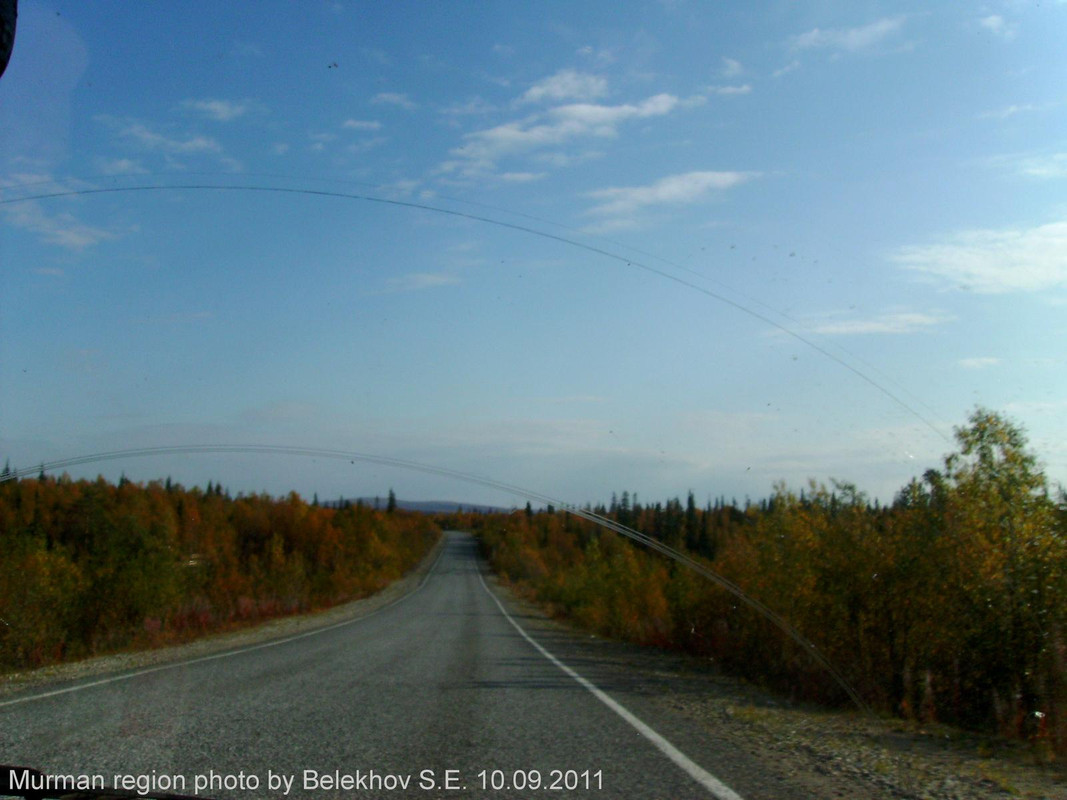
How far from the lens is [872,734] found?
886 centimetres

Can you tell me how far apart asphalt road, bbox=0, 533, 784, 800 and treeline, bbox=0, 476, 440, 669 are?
314cm

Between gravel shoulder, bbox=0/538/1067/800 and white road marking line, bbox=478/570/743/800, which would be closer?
white road marking line, bbox=478/570/743/800

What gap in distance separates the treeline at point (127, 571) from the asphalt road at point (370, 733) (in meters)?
3.14

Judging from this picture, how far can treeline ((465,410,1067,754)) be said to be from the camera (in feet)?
35.7

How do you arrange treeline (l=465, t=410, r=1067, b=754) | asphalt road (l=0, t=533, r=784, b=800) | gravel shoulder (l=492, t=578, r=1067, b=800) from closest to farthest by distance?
asphalt road (l=0, t=533, r=784, b=800) < gravel shoulder (l=492, t=578, r=1067, b=800) < treeline (l=465, t=410, r=1067, b=754)

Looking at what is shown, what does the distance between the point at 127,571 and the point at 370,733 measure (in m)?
21.7

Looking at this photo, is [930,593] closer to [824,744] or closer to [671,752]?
[824,744]

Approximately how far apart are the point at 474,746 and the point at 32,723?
3.93 m

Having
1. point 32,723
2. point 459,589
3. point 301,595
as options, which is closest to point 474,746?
point 32,723

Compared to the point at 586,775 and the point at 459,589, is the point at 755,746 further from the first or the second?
the point at 459,589

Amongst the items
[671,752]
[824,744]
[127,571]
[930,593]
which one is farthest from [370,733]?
[127,571]

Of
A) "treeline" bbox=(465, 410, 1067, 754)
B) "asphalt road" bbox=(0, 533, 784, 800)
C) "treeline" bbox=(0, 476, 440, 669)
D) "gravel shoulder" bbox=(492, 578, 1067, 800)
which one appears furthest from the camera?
"treeline" bbox=(0, 476, 440, 669)

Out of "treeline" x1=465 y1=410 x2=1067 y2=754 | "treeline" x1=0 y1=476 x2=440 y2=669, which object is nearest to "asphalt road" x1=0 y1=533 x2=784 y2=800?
"treeline" x1=465 y1=410 x2=1067 y2=754

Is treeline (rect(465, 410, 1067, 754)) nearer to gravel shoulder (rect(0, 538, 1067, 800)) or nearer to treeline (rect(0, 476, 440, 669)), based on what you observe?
gravel shoulder (rect(0, 538, 1067, 800))
